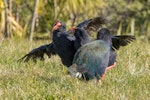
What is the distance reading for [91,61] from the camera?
5590mm

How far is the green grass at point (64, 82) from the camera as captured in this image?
5.19m

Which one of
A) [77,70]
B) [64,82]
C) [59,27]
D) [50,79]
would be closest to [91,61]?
[77,70]

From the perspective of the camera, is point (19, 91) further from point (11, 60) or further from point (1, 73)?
point (11, 60)

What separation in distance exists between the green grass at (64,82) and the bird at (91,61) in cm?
12

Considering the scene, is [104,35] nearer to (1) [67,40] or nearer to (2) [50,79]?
(1) [67,40]

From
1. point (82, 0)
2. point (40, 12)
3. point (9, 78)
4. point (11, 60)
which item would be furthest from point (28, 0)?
point (9, 78)

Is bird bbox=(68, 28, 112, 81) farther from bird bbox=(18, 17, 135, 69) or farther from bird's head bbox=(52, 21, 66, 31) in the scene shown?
bird's head bbox=(52, 21, 66, 31)

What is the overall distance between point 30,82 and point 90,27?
203 centimetres

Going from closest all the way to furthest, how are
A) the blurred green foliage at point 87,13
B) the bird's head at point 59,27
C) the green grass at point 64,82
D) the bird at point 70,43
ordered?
the green grass at point 64,82, the bird at point 70,43, the bird's head at point 59,27, the blurred green foliage at point 87,13

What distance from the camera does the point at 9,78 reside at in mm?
6297

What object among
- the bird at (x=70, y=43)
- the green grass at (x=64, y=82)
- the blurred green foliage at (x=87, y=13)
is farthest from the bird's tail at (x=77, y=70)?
the blurred green foliage at (x=87, y=13)

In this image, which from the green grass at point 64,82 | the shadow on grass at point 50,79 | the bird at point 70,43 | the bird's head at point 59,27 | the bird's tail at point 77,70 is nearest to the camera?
the green grass at point 64,82

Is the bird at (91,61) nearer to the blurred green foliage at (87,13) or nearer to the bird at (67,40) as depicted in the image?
the bird at (67,40)

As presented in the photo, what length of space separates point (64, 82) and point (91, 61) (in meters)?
0.47
